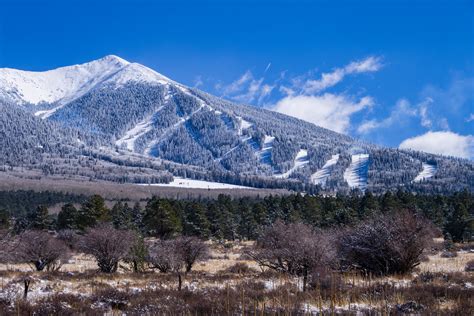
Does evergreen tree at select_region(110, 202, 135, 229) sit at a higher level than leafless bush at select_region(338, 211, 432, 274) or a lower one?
lower

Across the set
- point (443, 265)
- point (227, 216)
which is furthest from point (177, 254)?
point (227, 216)

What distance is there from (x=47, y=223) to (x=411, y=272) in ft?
193

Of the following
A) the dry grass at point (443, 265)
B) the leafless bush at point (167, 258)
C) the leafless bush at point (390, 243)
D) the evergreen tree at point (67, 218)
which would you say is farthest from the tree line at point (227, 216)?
the leafless bush at point (390, 243)

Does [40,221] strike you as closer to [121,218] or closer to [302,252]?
[121,218]

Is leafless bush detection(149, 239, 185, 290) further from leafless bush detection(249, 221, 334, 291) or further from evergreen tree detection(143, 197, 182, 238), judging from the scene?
evergreen tree detection(143, 197, 182, 238)

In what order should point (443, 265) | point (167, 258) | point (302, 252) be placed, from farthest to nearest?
point (167, 258), point (443, 265), point (302, 252)

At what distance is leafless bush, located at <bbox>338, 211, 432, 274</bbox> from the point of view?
701 inches

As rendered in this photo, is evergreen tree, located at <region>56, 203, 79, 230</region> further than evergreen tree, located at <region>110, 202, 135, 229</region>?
Yes

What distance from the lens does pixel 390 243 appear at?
17.8 m

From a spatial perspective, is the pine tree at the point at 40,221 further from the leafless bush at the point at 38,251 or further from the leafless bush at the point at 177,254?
the leafless bush at the point at 177,254

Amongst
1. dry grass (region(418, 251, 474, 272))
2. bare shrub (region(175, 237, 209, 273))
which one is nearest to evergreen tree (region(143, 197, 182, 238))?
bare shrub (region(175, 237, 209, 273))

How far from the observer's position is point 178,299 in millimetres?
11938

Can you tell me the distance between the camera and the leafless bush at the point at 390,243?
58.4 ft

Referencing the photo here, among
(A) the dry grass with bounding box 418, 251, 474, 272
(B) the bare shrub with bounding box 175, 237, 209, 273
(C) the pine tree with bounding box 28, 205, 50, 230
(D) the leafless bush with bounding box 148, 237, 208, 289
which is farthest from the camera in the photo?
(C) the pine tree with bounding box 28, 205, 50, 230
